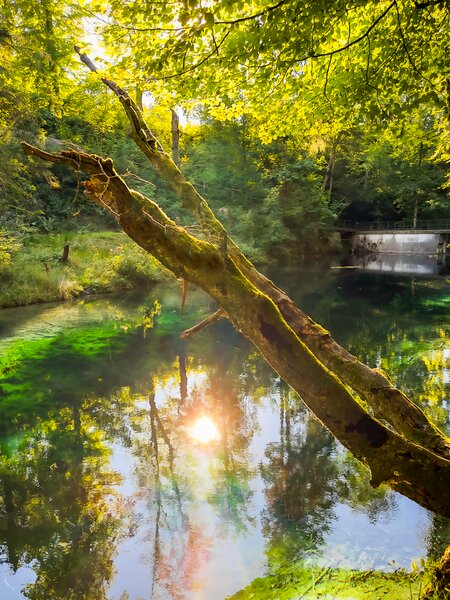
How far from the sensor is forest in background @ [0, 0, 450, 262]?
5.31m

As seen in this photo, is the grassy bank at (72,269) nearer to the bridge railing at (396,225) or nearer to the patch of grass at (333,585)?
the patch of grass at (333,585)

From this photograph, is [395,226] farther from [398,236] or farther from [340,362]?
[340,362]

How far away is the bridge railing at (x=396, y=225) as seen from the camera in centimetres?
4535

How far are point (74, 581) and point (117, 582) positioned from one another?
43cm

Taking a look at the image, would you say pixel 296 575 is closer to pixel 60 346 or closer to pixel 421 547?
pixel 421 547

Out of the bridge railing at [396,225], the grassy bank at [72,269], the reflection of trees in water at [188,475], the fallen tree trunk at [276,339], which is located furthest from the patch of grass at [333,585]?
the bridge railing at [396,225]

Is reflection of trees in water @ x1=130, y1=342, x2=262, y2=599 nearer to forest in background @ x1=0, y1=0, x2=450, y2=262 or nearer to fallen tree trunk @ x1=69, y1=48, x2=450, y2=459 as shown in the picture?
fallen tree trunk @ x1=69, y1=48, x2=450, y2=459

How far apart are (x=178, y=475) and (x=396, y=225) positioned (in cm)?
4825

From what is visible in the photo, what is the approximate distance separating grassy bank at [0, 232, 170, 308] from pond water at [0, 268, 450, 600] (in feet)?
19.2

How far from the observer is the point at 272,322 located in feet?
10.5

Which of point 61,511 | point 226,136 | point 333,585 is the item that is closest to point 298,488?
point 333,585

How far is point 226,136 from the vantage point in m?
35.1

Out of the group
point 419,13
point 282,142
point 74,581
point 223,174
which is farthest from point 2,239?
point 282,142

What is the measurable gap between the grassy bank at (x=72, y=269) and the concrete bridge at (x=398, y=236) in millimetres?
26182
